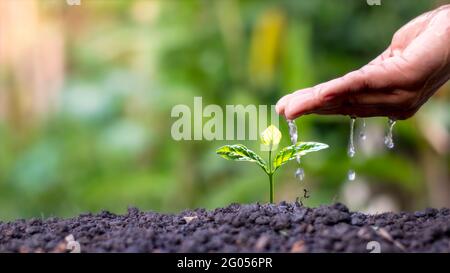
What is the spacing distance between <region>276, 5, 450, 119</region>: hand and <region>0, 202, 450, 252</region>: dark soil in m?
0.18

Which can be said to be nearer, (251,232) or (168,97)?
(251,232)

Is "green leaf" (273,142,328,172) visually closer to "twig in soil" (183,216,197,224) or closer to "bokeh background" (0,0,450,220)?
"twig in soil" (183,216,197,224)

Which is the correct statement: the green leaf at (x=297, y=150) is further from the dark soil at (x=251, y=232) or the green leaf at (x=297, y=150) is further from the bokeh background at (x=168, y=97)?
the bokeh background at (x=168, y=97)

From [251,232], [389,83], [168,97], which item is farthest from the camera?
[168,97]

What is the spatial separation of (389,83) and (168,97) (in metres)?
1.54

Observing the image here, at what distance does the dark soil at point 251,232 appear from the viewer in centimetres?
111

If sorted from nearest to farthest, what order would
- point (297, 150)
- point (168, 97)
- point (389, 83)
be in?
point (389, 83) → point (297, 150) → point (168, 97)

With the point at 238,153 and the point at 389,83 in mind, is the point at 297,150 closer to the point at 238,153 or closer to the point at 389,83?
the point at 238,153

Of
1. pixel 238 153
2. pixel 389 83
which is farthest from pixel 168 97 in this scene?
pixel 389 83

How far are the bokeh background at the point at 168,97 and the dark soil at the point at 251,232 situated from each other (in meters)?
1.29


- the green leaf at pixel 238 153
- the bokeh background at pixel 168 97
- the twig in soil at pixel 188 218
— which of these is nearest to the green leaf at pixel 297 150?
the green leaf at pixel 238 153

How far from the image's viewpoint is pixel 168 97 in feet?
9.09

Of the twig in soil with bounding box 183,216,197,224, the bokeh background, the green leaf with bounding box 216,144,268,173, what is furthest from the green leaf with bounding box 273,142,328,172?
the bokeh background
